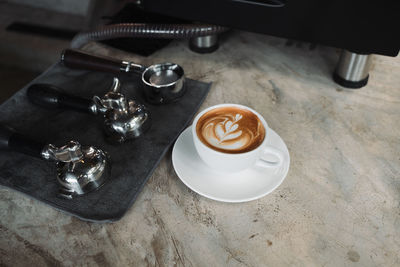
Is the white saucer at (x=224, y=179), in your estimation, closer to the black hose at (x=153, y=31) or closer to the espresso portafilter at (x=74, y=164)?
the espresso portafilter at (x=74, y=164)

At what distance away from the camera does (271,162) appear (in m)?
0.55

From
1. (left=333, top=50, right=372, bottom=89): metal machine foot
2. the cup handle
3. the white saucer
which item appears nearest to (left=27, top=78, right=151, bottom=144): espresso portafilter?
the white saucer

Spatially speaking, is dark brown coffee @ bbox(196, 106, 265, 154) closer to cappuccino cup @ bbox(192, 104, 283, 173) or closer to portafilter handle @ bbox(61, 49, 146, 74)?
cappuccino cup @ bbox(192, 104, 283, 173)

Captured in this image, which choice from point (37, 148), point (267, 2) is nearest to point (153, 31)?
point (267, 2)

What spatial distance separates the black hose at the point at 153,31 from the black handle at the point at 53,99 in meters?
0.25

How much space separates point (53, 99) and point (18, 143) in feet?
0.44

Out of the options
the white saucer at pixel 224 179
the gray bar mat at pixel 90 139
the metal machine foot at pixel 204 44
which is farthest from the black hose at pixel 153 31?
the white saucer at pixel 224 179

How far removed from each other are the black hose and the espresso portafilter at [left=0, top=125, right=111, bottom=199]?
0.40m

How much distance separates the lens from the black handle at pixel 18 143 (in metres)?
0.58

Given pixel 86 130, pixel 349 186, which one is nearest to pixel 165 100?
pixel 86 130

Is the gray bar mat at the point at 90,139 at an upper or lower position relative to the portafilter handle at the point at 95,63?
lower

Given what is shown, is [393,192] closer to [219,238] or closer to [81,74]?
[219,238]

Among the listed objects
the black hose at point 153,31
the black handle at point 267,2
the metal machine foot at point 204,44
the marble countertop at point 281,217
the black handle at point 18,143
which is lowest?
the marble countertop at point 281,217

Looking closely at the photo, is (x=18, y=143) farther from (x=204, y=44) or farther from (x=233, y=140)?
(x=204, y=44)
